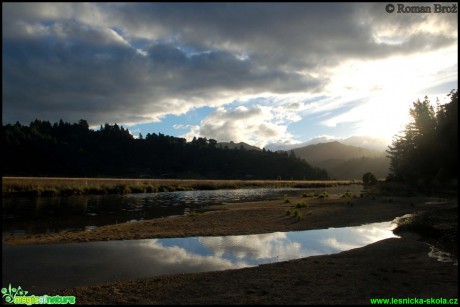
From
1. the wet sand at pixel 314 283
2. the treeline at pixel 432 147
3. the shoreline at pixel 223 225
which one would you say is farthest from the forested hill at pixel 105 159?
the wet sand at pixel 314 283

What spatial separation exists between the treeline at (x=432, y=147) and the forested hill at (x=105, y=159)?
284 feet

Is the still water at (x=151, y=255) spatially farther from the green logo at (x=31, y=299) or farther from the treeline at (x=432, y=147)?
the treeline at (x=432, y=147)

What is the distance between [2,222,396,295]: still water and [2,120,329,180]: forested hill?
422 ft

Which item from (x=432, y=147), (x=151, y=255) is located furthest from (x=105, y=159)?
(x=151, y=255)

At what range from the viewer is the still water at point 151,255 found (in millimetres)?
12594

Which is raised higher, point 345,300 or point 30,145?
point 30,145

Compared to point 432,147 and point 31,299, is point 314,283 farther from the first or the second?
point 432,147

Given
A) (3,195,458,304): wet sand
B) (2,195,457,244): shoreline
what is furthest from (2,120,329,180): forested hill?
(3,195,458,304): wet sand

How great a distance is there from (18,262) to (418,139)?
73166 millimetres

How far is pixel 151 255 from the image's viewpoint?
1598 centimetres

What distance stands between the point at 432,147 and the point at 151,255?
59280 mm

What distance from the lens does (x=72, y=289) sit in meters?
10.9

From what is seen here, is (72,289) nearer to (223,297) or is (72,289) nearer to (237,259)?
(223,297)

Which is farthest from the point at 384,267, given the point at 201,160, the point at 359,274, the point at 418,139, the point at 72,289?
the point at 201,160
